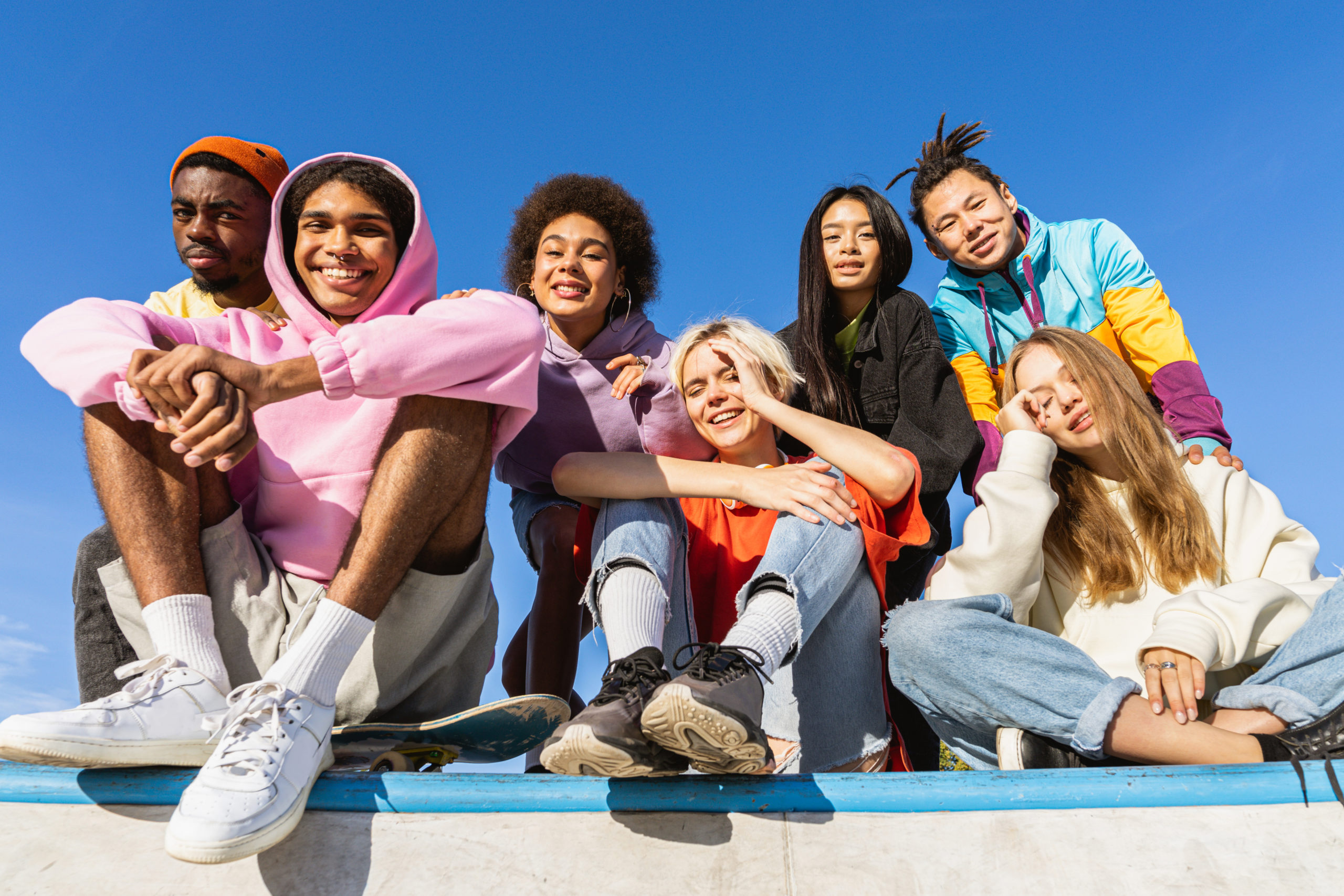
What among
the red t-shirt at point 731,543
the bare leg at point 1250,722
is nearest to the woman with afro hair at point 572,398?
the red t-shirt at point 731,543

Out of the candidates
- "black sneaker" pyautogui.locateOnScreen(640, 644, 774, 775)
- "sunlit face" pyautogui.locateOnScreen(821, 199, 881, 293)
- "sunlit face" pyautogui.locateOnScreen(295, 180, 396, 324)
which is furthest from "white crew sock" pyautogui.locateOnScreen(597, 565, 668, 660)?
"sunlit face" pyautogui.locateOnScreen(821, 199, 881, 293)

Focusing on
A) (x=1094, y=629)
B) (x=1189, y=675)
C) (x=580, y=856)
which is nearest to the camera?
(x=580, y=856)

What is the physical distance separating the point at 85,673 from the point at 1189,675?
3.13m

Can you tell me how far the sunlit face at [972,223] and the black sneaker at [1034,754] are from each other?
2557 millimetres

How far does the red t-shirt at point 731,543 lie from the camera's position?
9.49ft

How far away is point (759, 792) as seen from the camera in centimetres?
200

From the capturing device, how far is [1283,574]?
8.49 ft

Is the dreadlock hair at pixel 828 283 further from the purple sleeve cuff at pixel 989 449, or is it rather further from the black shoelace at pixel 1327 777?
the black shoelace at pixel 1327 777

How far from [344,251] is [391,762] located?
1661 mm

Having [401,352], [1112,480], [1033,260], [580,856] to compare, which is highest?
[1033,260]


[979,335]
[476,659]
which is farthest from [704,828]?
[979,335]

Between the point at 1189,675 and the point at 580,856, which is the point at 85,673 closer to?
the point at 580,856

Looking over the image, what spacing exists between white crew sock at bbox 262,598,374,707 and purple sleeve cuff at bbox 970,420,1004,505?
2.37m

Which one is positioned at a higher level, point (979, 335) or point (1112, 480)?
point (979, 335)
